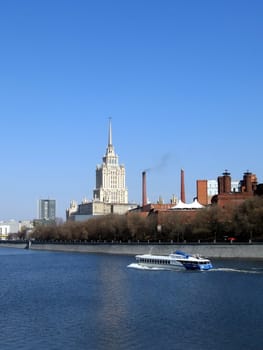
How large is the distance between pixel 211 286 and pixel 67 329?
66.8 feet

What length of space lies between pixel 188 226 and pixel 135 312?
65485 mm

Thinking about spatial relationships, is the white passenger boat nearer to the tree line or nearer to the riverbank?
the riverbank

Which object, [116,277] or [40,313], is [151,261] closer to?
[116,277]

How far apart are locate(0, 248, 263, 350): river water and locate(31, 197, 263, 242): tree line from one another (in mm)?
24457

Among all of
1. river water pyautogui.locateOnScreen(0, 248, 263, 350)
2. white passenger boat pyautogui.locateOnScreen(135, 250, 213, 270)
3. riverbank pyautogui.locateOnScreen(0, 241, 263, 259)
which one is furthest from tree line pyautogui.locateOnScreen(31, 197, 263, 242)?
river water pyautogui.locateOnScreen(0, 248, 263, 350)

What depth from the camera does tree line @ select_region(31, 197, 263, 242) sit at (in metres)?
85.5

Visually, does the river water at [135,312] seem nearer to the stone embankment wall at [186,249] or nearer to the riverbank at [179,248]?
the stone embankment wall at [186,249]

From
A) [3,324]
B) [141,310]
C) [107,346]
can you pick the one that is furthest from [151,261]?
[107,346]

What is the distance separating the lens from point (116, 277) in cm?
6122

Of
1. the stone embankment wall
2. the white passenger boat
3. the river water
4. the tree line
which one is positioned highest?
the tree line

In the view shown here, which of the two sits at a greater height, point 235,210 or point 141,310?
point 235,210

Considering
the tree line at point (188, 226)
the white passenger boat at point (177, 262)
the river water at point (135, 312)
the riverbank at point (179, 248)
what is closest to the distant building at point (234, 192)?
the tree line at point (188, 226)

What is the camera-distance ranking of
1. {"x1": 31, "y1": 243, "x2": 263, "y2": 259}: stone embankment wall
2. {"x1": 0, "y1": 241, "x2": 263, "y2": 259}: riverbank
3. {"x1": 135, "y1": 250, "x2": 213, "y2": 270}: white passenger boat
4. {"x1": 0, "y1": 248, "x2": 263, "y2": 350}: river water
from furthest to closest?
1. {"x1": 0, "y1": 241, "x2": 263, "y2": 259}: riverbank
2. {"x1": 31, "y1": 243, "x2": 263, "y2": 259}: stone embankment wall
3. {"x1": 135, "y1": 250, "x2": 213, "y2": 270}: white passenger boat
4. {"x1": 0, "y1": 248, "x2": 263, "y2": 350}: river water

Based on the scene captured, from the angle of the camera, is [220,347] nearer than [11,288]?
Yes
